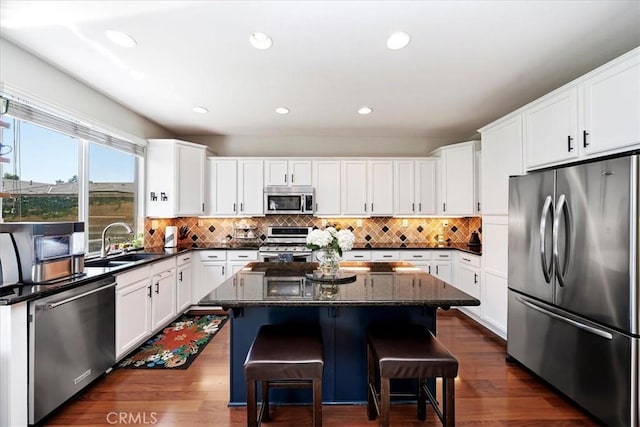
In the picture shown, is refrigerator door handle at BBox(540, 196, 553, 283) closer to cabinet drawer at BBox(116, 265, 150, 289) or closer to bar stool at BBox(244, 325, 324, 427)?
bar stool at BBox(244, 325, 324, 427)

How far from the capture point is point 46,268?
6.86 ft

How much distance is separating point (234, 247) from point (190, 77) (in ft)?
7.90

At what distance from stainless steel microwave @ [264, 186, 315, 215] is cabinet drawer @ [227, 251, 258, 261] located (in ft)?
2.25

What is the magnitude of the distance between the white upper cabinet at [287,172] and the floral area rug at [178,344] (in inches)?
83.7

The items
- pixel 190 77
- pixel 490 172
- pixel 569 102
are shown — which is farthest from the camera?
pixel 490 172

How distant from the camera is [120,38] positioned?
2.20 m

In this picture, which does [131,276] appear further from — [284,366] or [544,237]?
[544,237]

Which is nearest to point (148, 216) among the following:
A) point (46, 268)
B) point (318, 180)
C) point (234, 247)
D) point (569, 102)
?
point (234, 247)

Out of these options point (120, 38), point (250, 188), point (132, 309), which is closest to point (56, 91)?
point (120, 38)

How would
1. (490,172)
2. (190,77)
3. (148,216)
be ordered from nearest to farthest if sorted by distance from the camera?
Result: (190,77) < (490,172) < (148,216)

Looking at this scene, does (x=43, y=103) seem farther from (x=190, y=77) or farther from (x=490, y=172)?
(x=490, y=172)

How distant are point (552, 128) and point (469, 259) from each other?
200 centimetres

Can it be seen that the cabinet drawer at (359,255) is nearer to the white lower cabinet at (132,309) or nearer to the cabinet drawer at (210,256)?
the cabinet drawer at (210,256)

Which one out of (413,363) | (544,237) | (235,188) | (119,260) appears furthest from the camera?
(235,188)
